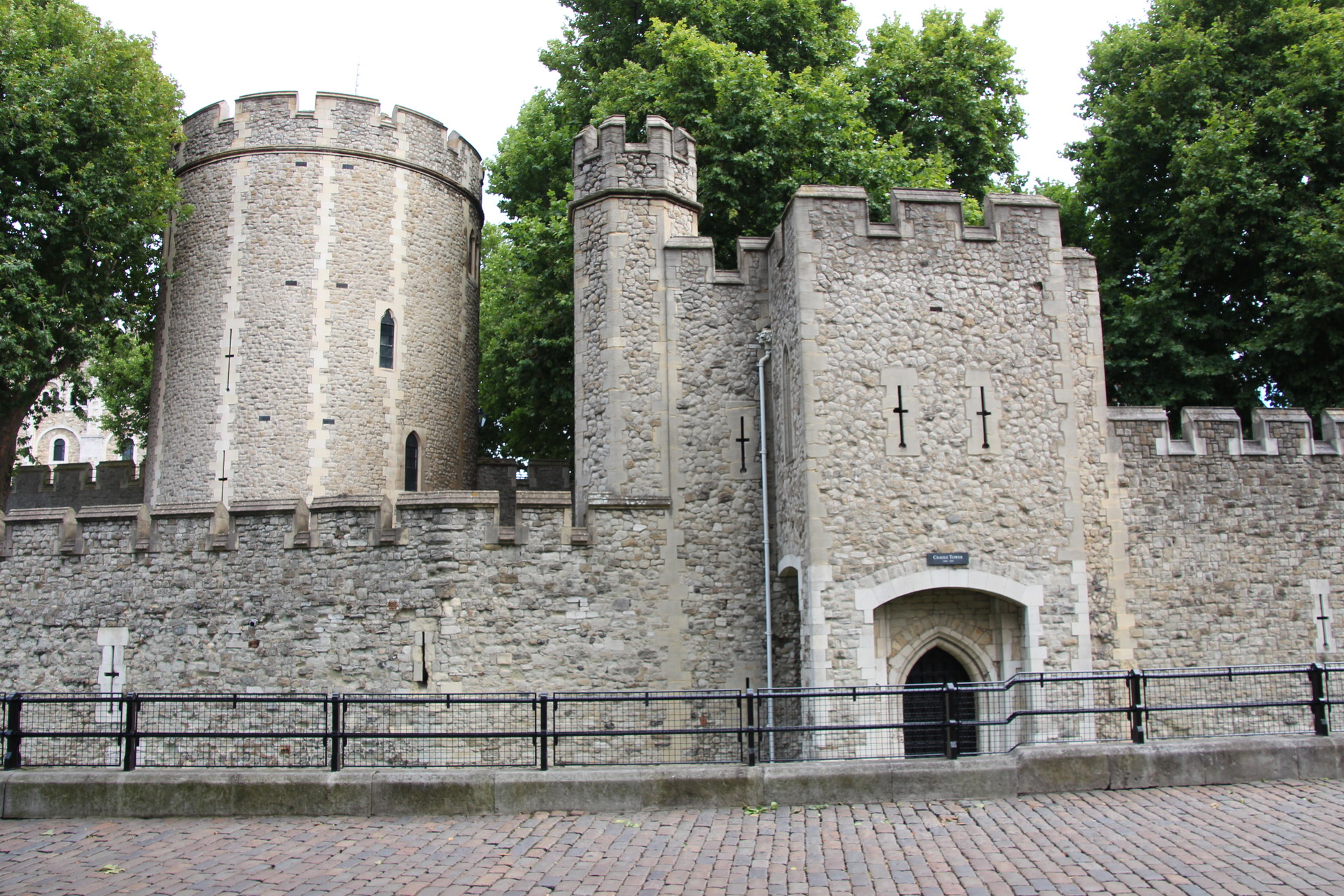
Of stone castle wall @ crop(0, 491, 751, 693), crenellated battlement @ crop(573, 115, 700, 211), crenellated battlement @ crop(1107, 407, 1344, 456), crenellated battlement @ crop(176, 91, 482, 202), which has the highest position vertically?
crenellated battlement @ crop(176, 91, 482, 202)

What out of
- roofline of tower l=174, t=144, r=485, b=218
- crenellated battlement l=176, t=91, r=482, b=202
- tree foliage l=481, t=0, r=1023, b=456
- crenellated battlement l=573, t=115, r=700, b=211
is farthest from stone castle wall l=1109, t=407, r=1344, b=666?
crenellated battlement l=176, t=91, r=482, b=202

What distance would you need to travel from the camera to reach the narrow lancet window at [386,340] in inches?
750

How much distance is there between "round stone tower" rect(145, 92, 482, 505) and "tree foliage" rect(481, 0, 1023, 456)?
231 centimetres

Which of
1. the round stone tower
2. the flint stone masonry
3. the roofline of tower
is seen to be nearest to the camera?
the flint stone masonry

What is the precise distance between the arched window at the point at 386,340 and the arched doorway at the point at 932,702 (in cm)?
1133

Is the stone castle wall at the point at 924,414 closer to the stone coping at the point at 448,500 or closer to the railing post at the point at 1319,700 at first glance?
the railing post at the point at 1319,700

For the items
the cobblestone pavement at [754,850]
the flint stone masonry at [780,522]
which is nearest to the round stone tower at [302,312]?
the flint stone masonry at [780,522]

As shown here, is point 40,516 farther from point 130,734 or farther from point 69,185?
point 130,734

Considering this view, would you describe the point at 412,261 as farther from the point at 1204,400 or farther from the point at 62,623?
the point at 1204,400

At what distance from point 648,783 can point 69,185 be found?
15399 millimetres

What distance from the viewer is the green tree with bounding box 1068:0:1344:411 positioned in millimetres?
17547

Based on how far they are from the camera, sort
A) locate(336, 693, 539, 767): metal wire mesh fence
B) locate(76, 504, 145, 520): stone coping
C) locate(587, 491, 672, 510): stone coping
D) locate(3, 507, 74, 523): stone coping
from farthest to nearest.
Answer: locate(3, 507, 74, 523): stone coping < locate(76, 504, 145, 520): stone coping < locate(587, 491, 672, 510): stone coping < locate(336, 693, 539, 767): metal wire mesh fence

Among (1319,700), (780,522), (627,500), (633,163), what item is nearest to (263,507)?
(627,500)

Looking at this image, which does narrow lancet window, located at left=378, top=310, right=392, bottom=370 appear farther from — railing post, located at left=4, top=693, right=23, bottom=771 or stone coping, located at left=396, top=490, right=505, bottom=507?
railing post, located at left=4, top=693, right=23, bottom=771
